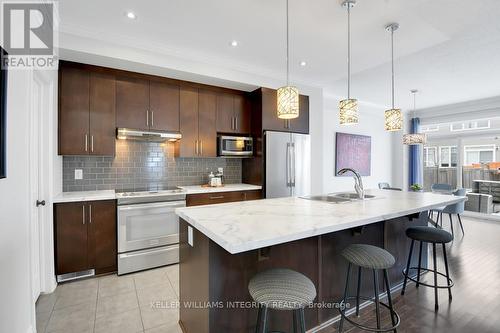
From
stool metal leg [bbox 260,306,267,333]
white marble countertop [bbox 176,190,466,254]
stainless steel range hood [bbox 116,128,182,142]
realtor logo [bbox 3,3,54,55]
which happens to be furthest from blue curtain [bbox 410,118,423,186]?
realtor logo [bbox 3,3,54,55]

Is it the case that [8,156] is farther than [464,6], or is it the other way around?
[464,6]

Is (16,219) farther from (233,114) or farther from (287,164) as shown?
(287,164)

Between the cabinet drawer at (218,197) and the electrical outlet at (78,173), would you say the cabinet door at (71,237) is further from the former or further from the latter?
the cabinet drawer at (218,197)

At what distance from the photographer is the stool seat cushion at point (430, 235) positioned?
2.23 meters

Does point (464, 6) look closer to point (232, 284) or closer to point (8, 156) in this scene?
point (232, 284)

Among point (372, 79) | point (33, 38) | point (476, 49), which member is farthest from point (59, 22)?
point (476, 49)

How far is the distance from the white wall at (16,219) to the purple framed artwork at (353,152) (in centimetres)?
542

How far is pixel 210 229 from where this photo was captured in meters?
1.36

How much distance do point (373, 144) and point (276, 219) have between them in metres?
5.89

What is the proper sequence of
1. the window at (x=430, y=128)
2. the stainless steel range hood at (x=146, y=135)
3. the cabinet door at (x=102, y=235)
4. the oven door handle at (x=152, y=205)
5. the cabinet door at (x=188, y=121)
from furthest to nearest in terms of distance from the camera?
the window at (x=430, y=128), the cabinet door at (x=188, y=121), the stainless steel range hood at (x=146, y=135), the oven door handle at (x=152, y=205), the cabinet door at (x=102, y=235)


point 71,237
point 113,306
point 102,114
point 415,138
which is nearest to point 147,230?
point 71,237

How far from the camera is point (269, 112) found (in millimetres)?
3836

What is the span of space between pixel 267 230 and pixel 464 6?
2708 mm

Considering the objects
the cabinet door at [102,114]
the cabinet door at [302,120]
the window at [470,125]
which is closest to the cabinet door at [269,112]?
the cabinet door at [302,120]
